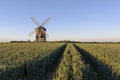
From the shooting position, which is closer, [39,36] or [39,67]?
[39,67]

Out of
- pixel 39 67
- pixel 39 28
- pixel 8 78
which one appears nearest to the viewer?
pixel 8 78

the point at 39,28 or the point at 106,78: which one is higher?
the point at 39,28

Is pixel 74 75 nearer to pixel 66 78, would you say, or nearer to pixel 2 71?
pixel 66 78

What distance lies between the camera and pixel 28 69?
13117 mm

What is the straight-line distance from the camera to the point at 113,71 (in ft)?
41.1

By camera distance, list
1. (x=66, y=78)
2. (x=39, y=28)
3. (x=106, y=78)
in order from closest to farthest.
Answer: (x=66, y=78), (x=106, y=78), (x=39, y=28)

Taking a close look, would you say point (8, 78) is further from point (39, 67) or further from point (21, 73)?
point (39, 67)

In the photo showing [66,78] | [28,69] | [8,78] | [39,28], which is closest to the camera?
[66,78]

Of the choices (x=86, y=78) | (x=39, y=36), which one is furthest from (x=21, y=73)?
(x=39, y=36)

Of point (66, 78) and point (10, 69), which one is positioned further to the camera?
point (10, 69)

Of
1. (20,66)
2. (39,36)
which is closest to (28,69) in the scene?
(20,66)

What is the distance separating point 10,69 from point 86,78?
4128 mm

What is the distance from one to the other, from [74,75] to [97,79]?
1.50 meters

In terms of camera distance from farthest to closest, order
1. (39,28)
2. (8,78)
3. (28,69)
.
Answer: (39,28) → (28,69) → (8,78)
